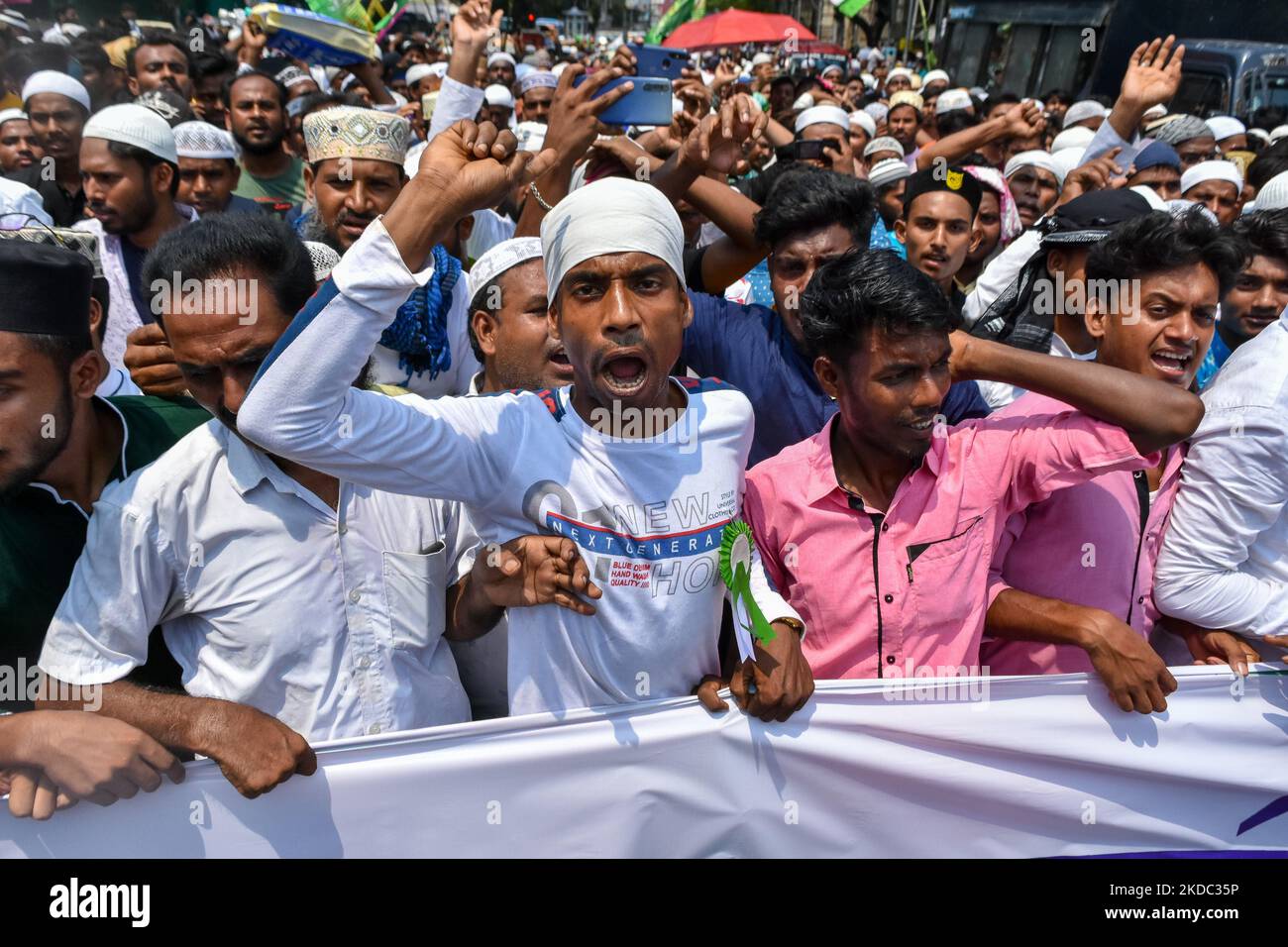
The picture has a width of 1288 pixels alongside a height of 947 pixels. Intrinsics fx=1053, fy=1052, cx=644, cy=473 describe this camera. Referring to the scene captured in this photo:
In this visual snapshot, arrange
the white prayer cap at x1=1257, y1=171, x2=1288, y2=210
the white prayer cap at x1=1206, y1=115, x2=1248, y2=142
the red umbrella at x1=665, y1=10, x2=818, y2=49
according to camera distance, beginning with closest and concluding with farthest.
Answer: the white prayer cap at x1=1257, y1=171, x2=1288, y2=210
the white prayer cap at x1=1206, y1=115, x2=1248, y2=142
the red umbrella at x1=665, y1=10, x2=818, y2=49

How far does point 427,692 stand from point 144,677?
0.58 metres

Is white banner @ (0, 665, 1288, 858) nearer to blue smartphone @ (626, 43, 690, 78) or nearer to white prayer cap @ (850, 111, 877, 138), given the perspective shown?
blue smartphone @ (626, 43, 690, 78)

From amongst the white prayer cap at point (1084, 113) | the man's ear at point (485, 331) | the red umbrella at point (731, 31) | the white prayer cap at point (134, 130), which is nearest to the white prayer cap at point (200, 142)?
the white prayer cap at point (134, 130)

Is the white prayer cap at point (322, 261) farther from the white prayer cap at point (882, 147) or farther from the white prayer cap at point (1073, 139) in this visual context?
the white prayer cap at point (1073, 139)

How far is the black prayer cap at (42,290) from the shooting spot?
6.61 ft

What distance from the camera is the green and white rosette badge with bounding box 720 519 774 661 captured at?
6.36ft

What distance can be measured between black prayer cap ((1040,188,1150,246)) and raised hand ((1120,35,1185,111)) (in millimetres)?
1919

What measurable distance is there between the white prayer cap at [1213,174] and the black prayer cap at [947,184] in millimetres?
3392

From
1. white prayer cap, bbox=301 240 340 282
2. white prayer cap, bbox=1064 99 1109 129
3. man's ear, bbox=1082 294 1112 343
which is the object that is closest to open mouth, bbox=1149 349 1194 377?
man's ear, bbox=1082 294 1112 343

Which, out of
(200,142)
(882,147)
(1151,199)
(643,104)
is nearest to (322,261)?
(643,104)

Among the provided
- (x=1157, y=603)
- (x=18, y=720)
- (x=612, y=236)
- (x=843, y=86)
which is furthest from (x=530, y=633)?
(x=843, y=86)

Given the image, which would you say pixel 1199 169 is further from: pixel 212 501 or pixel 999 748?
pixel 212 501

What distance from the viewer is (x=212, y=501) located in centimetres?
206

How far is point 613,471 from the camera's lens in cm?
209
